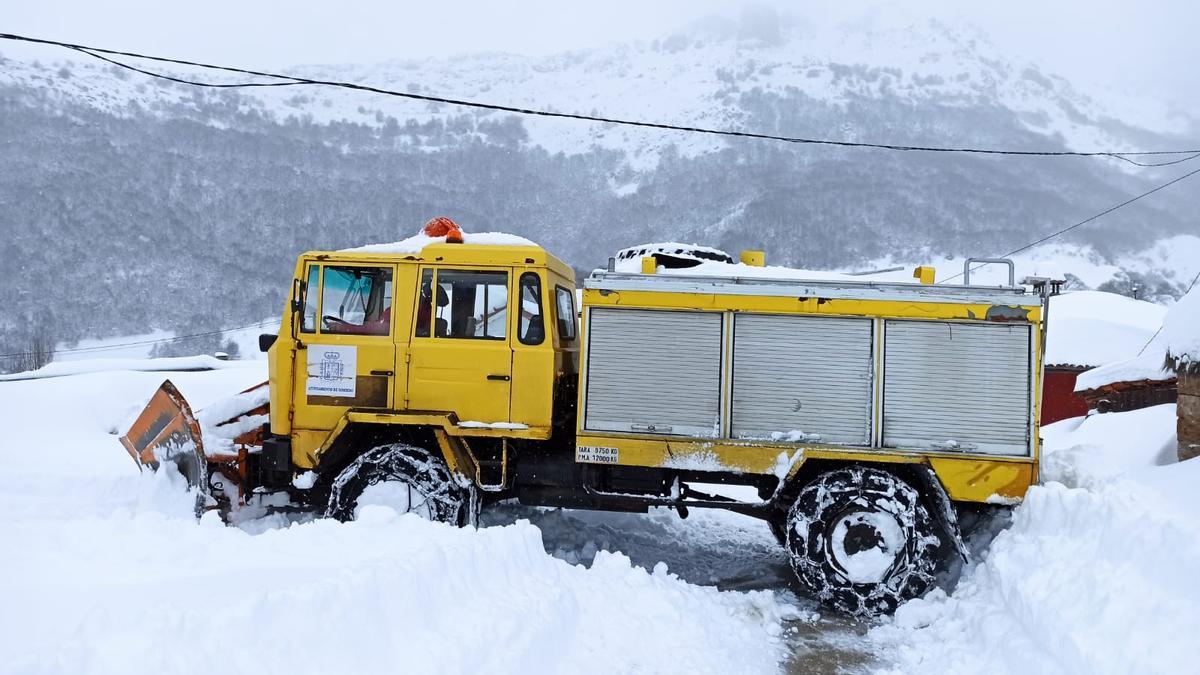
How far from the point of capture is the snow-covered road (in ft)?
11.5

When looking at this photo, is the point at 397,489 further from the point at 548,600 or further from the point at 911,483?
the point at 911,483

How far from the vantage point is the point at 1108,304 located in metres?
33.0

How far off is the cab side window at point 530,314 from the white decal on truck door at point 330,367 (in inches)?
56.5

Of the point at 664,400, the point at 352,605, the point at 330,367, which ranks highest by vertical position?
the point at 330,367

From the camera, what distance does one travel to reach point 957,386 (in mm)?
6539

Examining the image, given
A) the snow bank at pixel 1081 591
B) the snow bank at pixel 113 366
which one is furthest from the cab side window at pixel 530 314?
the snow bank at pixel 113 366

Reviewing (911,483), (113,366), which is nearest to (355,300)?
(911,483)

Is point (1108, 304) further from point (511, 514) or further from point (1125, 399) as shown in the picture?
point (511, 514)

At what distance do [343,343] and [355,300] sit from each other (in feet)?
1.27

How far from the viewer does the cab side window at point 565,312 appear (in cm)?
727

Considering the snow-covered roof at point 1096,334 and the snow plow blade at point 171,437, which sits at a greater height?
the snow-covered roof at point 1096,334

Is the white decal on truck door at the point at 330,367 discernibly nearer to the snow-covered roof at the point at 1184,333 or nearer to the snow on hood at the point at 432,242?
the snow on hood at the point at 432,242

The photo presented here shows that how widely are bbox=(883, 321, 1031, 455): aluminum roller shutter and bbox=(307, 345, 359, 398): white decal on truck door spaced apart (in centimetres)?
443

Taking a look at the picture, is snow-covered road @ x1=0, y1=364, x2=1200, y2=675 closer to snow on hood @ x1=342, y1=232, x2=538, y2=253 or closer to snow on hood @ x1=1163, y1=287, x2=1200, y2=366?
snow on hood @ x1=1163, y1=287, x2=1200, y2=366
